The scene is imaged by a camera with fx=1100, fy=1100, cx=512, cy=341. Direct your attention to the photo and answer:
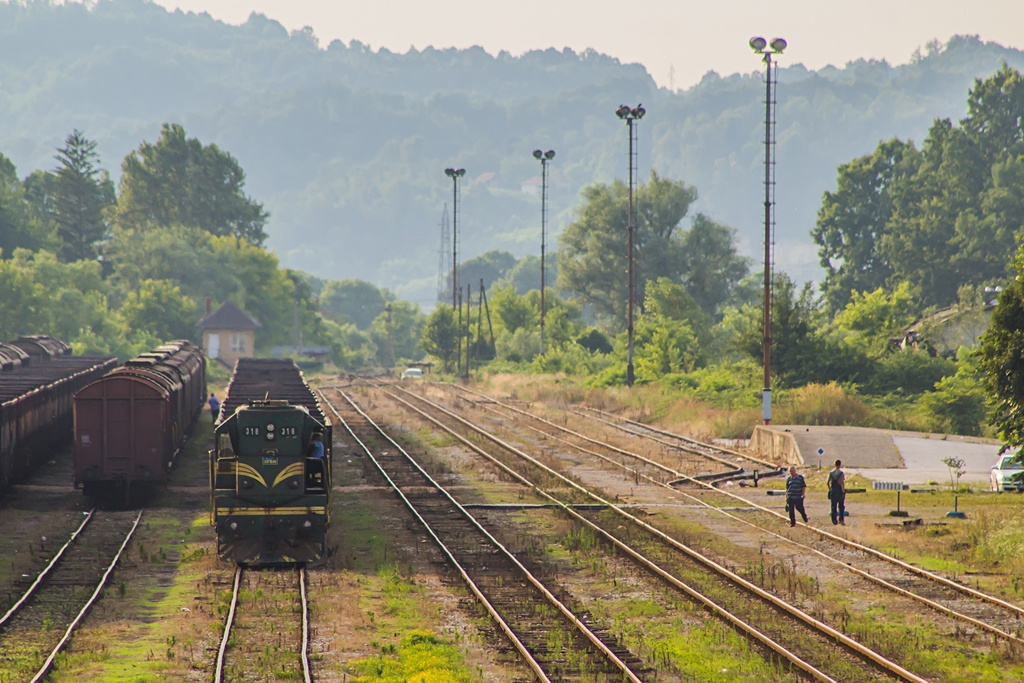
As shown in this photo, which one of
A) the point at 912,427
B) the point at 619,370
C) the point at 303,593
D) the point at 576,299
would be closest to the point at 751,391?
the point at 912,427

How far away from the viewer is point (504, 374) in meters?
76.6

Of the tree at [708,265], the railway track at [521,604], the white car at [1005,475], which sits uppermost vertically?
the tree at [708,265]

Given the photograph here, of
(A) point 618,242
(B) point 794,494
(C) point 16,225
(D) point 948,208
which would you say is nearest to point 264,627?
(B) point 794,494

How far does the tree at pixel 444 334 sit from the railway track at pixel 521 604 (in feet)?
211

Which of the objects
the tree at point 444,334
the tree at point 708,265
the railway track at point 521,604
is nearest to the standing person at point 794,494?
the railway track at point 521,604

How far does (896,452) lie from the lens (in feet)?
114

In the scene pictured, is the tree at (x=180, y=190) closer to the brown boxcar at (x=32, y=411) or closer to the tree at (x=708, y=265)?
the tree at (x=708, y=265)

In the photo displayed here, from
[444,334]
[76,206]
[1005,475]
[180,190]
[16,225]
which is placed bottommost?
[1005,475]

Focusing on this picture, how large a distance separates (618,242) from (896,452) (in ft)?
223

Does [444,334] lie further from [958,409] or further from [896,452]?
[896,452]

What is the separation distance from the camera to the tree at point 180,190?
132 metres

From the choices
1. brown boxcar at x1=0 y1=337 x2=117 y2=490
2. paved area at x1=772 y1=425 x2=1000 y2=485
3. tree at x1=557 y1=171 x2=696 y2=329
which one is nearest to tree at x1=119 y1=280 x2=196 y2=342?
tree at x1=557 y1=171 x2=696 y2=329

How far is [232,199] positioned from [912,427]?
349 feet

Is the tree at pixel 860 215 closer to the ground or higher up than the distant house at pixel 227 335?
higher up
